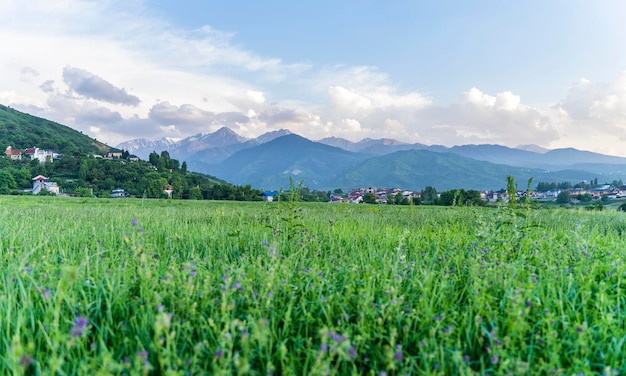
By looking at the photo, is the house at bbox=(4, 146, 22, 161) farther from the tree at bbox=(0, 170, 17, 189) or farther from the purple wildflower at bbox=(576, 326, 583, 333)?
the purple wildflower at bbox=(576, 326, 583, 333)

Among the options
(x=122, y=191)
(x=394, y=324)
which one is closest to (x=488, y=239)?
(x=394, y=324)

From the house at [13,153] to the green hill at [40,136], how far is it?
5932 millimetres

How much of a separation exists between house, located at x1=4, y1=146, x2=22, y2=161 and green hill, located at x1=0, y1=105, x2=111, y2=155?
5.93 meters

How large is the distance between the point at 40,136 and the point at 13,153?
40063 mm

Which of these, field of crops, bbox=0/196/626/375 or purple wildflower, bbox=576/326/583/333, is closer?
field of crops, bbox=0/196/626/375

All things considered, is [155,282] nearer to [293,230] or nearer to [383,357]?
[383,357]

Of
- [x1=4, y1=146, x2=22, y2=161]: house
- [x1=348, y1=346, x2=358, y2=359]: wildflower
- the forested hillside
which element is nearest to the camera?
[x1=348, y1=346, x2=358, y2=359]: wildflower

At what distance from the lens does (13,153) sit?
112125 mm

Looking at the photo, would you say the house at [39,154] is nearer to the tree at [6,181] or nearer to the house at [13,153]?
the house at [13,153]

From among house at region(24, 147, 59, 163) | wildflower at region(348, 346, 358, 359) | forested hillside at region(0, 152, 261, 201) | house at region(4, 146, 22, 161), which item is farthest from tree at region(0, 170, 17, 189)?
A: wildflower at region(348, 346, 358, 359)

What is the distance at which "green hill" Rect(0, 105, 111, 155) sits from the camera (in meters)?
132

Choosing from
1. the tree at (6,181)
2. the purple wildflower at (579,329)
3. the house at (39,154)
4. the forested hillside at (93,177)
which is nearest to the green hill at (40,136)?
the house at (39,154)

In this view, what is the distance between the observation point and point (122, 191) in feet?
238

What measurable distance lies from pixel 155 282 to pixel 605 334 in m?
3.54
